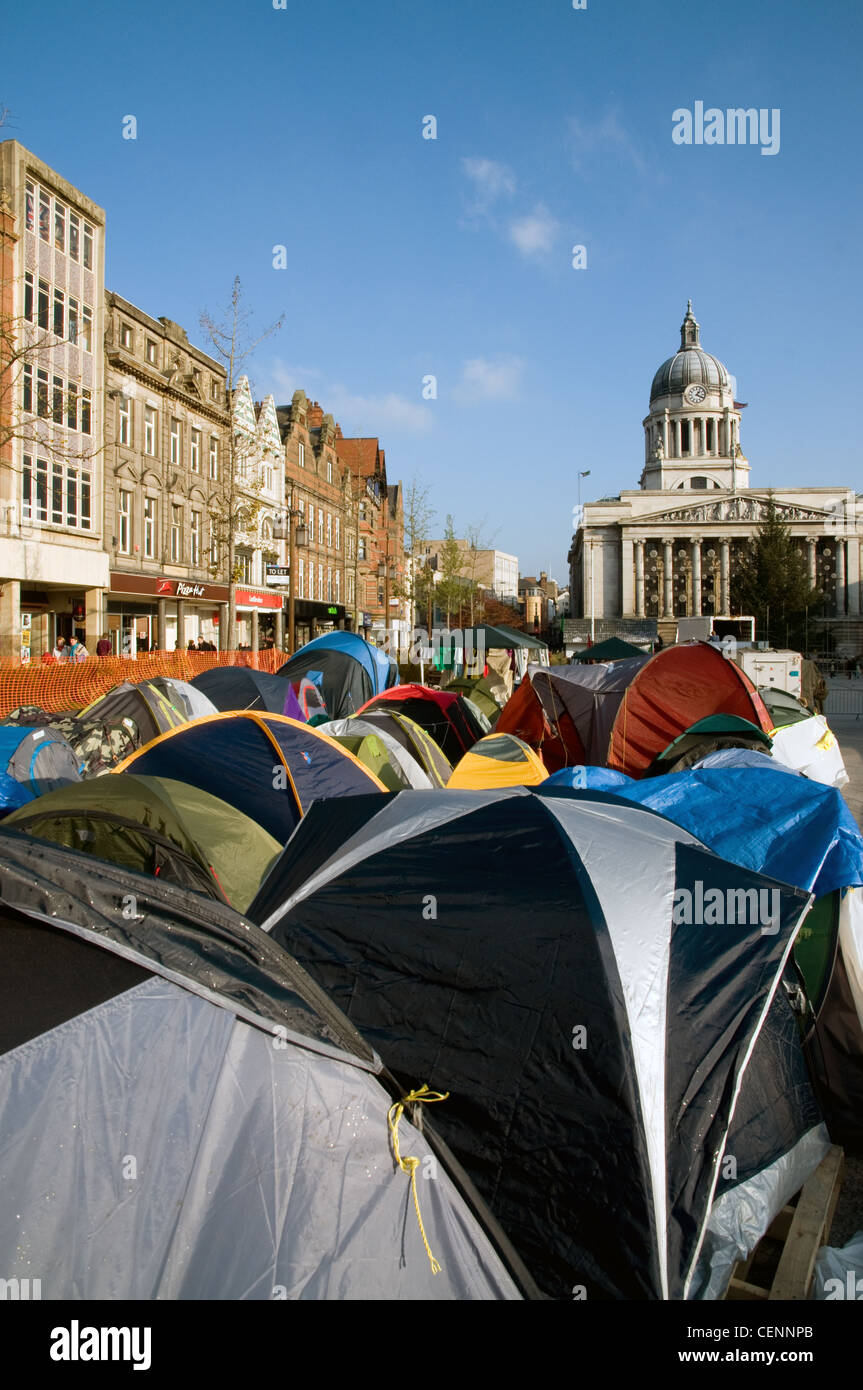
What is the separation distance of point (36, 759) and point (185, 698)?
3485mm

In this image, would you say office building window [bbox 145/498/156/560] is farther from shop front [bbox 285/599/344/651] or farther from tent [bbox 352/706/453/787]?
tent [bbox 352/706/453/787]

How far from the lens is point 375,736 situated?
9164 millimetres

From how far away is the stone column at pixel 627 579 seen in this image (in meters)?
88.6

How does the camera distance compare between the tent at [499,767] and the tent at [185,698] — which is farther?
the tent at [185,698]

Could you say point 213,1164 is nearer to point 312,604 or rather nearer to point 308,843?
point 308,843

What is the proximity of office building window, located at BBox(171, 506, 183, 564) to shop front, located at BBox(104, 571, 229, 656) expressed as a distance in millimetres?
1157

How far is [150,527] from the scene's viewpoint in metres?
32.2

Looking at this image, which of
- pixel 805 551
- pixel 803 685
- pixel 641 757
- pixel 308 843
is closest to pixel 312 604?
pixel 803 685

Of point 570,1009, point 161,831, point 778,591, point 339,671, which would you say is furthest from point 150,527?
point 778,591

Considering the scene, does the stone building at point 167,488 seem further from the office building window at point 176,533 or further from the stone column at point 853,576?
the stone column at point 853,576

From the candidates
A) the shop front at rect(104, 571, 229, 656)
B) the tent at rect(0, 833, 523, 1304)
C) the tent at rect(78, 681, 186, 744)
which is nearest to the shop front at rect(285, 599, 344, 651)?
the shop front at rect(104, 571, 229, 656)

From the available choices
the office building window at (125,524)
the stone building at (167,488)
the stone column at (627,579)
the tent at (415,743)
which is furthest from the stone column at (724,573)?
the tent at (415,743)

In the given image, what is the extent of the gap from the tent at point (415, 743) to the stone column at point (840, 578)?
283ft
